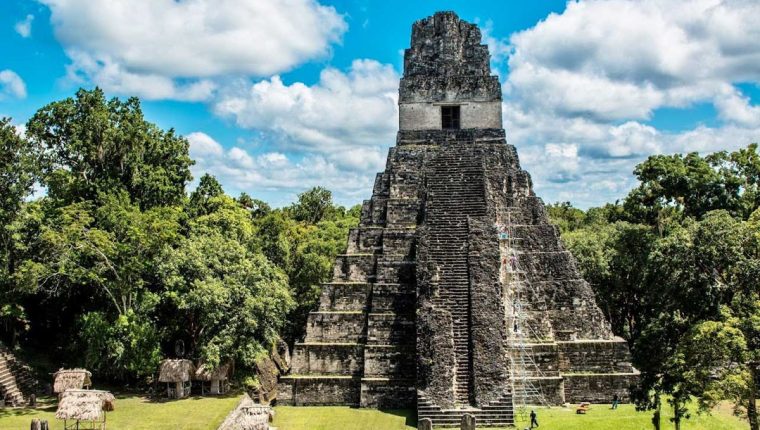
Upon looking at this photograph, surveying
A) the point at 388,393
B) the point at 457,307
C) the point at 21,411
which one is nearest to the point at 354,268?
the point at 457,307

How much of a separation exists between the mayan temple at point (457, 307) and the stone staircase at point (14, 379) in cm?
895

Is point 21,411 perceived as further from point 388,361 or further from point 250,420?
point 388,361

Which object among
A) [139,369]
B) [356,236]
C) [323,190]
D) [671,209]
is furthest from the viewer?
[323,190]

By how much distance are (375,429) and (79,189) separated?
1597 centimetres

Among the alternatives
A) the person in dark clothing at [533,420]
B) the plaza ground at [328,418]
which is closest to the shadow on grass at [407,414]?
the plaza ground at [328,418]

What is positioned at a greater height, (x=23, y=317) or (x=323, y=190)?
(x=323, y=190)

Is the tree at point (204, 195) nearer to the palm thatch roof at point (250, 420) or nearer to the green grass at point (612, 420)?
the palm thatch roof at point (250, 420)

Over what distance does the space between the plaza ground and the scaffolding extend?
618 mm

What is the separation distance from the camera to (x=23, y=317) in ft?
75.1

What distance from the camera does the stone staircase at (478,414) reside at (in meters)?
17.5

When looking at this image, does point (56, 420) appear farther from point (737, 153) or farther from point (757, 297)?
point (737, 153)

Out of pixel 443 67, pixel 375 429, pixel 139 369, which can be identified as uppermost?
pixel 443 67

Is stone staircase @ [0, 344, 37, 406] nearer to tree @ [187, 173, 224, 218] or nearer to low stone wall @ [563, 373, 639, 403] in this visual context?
tree @ [187, 173, 224, 218]

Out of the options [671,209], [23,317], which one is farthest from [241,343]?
[671,209]
